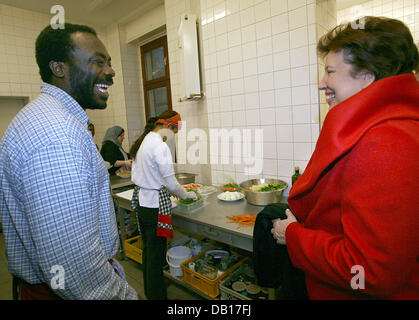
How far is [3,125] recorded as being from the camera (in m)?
3.69

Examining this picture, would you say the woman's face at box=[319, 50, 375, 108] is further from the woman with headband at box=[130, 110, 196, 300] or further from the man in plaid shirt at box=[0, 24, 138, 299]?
the woman with headband at box=[130, 110, 196, 300]

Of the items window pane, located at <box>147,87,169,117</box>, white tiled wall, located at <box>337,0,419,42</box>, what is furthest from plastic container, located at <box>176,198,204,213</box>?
white tiled wall, located at <box>337,0,419,42</box>

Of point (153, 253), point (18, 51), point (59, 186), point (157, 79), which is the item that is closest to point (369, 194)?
point (59, 186)

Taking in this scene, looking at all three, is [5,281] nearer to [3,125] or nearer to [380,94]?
[3,125]

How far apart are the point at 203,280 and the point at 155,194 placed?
74 cm

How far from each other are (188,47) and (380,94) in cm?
209

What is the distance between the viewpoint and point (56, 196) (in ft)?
2.10

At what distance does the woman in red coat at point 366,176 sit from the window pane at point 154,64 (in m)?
3.43

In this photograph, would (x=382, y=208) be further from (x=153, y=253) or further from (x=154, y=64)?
(x=154, y=64)

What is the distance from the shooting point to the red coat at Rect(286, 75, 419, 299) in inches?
23.4

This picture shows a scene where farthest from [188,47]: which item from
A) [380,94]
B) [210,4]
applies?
[380,94]

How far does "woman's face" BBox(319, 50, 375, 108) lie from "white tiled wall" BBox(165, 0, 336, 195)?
1.01m

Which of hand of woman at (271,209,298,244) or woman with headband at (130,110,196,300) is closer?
hand of woman at (271,209,298,244)

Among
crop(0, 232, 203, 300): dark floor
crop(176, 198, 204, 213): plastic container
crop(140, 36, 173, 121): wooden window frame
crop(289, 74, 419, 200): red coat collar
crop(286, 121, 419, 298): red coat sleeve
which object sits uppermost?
crop(140, 36, 173, 121): wooden window frame
